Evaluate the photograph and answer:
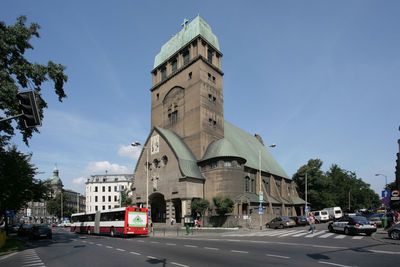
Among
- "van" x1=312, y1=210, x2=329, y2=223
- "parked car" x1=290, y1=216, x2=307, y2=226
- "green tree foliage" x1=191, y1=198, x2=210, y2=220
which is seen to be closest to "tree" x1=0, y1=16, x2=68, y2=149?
"green tree foliage" x1=191, y1=198, x2=210, y2=220

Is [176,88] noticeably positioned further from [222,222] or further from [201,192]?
[222,222]

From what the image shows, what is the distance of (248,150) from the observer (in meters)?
56.0

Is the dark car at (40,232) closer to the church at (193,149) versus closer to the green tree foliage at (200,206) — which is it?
the church at (193,149)

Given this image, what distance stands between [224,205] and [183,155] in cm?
1051

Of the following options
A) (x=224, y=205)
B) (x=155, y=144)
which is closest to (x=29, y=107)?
(x=224, y=205)

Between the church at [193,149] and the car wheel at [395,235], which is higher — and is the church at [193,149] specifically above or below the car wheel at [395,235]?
above

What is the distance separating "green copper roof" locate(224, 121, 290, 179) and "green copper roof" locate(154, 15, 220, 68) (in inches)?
636

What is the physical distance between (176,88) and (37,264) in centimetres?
4148

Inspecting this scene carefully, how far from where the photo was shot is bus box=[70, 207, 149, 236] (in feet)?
92.5

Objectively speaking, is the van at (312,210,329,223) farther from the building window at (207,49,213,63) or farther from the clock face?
the building window at (207,49,213,63)

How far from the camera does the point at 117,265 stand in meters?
11.3

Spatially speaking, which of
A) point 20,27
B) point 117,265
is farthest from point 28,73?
point 117,265

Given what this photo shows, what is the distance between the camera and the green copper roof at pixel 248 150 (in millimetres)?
50938

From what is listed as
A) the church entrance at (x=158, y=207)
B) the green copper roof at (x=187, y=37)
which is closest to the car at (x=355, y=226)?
the church entrance at (x=158, y=207)
